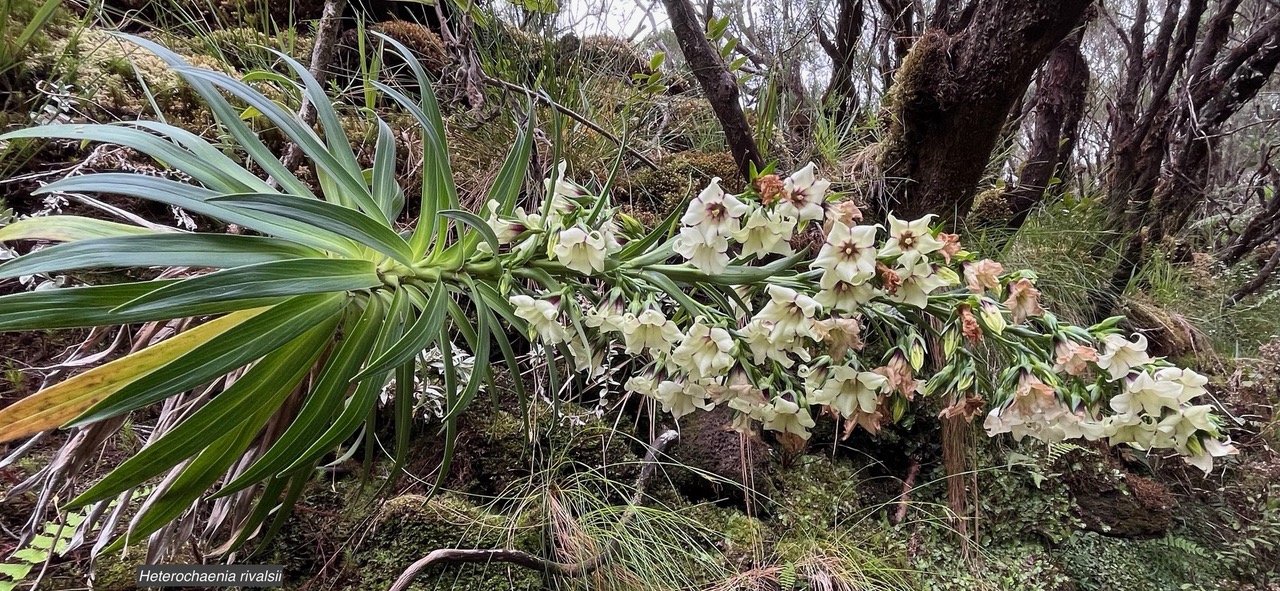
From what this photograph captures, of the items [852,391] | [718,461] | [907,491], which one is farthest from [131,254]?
[907,491]

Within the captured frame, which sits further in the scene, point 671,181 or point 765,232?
point 671,181

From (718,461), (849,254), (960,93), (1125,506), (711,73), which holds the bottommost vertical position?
(1125,506)

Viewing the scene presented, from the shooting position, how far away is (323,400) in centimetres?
82

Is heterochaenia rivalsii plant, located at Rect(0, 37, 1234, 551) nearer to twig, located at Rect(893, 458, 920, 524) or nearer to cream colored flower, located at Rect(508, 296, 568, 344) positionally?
cream colored flower, located at Rect(508, 296, 568, 344)

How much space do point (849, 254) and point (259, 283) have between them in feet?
2.36

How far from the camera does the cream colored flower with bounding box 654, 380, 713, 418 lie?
2.61 ft

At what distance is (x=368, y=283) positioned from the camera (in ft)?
2.73

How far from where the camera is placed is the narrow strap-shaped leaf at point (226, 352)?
0.68 metres

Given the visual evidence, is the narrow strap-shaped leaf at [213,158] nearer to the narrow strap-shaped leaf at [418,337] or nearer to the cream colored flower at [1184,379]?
the narrow strap-shaped leaf at [418,337]

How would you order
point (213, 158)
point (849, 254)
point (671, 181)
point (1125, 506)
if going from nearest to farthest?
point (849, 254) < point (213, 158) < point (1125, 506) < point (671, 181)

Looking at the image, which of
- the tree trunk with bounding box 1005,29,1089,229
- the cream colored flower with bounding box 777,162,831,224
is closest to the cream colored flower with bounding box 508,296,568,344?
the cream colored flower with bounding box 777,162,831,224

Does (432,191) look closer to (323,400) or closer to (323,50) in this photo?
(323,400)

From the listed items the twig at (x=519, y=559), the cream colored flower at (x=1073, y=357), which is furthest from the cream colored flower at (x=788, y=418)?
the twig at (x=519, y=559)

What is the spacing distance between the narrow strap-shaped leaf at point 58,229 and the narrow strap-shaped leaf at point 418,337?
18.0 inches
